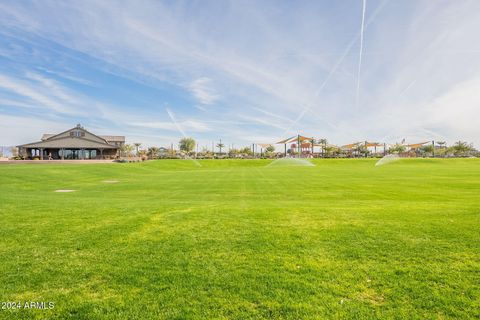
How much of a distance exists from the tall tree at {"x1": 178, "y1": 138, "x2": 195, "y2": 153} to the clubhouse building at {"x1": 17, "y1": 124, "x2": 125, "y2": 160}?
66.6m

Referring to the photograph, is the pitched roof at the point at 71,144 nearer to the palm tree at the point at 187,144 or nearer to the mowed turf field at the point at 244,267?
the mowed turf field at the point at 244,267

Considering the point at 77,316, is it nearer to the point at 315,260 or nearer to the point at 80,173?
the point at 315,260

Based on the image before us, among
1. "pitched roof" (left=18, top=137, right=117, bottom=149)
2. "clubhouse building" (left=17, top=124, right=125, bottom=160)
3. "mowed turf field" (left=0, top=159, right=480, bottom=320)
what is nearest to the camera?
"mowed turf field" (left=0, top=159, right=480, bottom=320)

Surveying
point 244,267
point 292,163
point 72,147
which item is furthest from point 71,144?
point 244,267

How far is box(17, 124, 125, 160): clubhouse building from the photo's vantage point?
61.2 meters

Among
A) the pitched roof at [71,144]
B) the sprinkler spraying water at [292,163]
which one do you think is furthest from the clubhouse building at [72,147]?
the sprinkler spraying water at [292,163]

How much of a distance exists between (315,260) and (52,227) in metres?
6.87

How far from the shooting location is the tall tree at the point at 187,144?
447 feet

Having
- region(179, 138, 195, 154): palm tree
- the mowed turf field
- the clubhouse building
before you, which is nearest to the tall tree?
region(179, 138, 195, 154): palm tree

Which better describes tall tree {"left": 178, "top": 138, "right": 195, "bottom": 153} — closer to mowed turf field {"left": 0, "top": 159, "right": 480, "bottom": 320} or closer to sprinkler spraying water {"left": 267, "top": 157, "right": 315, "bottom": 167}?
sprinkler spraying water {"left": 267, "top": 157, "right": 315, "bottom": 167}

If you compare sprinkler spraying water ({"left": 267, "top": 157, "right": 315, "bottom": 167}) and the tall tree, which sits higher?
the tall tree

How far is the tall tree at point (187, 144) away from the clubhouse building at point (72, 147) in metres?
66.6

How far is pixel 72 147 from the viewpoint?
61906mm

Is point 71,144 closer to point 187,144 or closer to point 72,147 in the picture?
point 72,147
